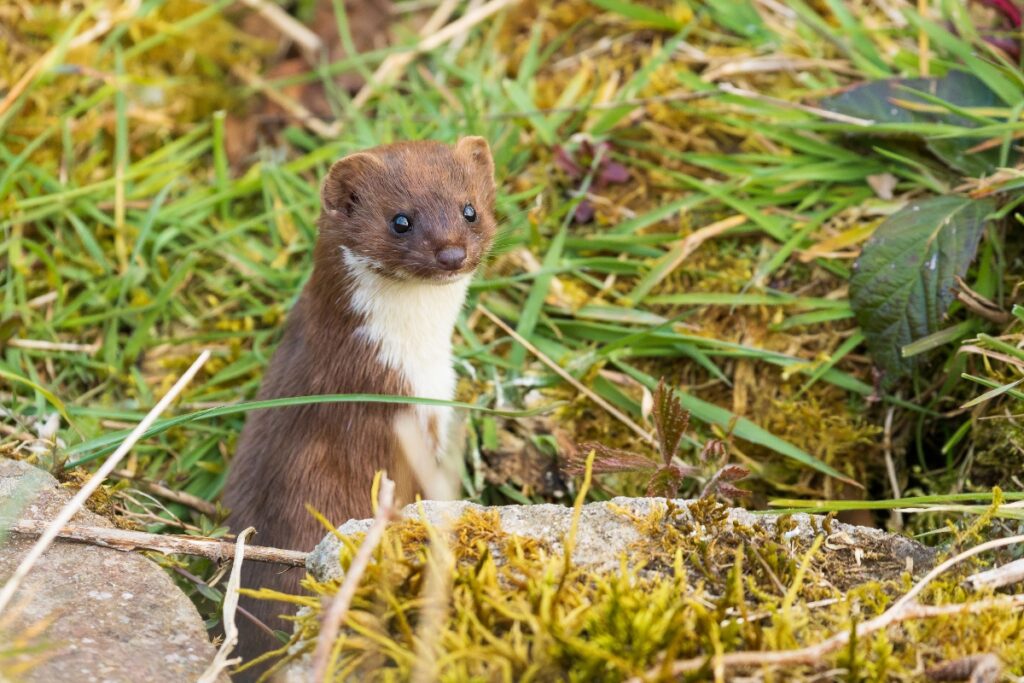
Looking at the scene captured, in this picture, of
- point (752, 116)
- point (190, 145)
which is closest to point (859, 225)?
point (752, 116)

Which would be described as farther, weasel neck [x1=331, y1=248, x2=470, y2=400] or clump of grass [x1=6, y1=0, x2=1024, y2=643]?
clump of grass [x1=6, y1=0, x2=1024, y2=643]

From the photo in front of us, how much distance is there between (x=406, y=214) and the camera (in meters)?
4.03

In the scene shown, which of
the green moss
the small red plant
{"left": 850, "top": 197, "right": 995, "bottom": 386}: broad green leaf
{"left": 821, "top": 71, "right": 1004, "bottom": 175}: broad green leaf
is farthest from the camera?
{"left": 821, "top": 71, "right": 1004, "bottom": 175}: broad green leaf

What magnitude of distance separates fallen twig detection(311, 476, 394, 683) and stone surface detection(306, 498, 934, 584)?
1.37 ft

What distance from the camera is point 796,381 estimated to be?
468 centimetres

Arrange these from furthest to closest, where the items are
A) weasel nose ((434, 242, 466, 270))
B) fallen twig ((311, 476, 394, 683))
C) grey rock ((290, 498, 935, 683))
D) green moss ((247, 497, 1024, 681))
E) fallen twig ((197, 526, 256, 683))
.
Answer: weasel nose ((434, 242, 466, 270)) < grey rock ((290, 498, 935, 683)) < fallen twig ((197, 526, 256, 683)) < green moss ((247, 497, 1024, 681)) < fallen twig ((311, 476, 394, 683))

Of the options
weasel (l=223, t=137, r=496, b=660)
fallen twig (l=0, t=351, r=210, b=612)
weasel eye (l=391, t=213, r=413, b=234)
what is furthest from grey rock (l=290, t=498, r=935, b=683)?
weasel eye (l=391, t=213, r=413, b=234)

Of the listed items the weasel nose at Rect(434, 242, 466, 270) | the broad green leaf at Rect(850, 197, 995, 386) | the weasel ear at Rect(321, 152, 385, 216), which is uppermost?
the weasel ear at Rect(321, 152, 385, 216)

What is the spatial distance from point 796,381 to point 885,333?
509 millimetres

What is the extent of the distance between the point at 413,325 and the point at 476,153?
781 millimetres

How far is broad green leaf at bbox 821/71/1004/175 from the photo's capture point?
14.8ft

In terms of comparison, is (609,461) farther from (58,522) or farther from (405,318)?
(58,522)

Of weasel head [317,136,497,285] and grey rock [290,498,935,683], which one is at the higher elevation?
weasel head [317,136,497,285]

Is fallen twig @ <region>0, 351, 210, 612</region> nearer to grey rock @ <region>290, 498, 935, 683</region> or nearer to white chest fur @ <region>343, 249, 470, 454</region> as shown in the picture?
grey rock @ <region>290, 498, 935, 683</region>
